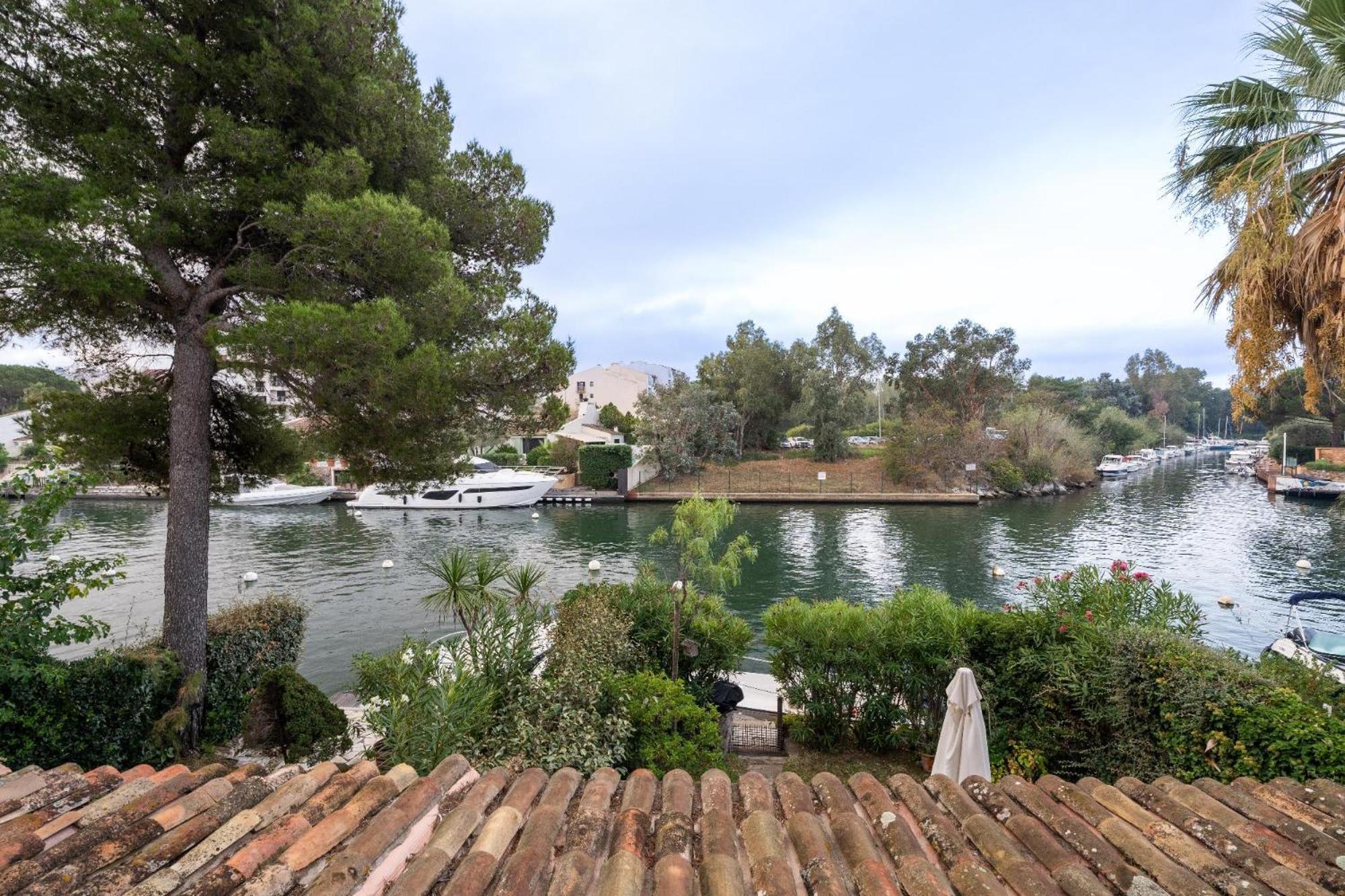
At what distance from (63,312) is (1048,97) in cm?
1449

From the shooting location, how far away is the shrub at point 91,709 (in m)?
4.74

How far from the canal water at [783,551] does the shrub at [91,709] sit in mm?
3729

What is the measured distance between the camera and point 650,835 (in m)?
1.87

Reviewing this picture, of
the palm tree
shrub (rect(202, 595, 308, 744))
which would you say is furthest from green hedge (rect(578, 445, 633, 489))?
the palm tree

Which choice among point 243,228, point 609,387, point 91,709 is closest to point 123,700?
point 91,709

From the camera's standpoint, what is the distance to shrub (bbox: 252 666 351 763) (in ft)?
19.6

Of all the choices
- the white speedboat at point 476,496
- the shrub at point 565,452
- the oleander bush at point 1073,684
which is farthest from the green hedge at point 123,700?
the shrub at point 565,452

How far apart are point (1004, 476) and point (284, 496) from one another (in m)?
35.6

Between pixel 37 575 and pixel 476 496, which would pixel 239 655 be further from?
pixel 476 496

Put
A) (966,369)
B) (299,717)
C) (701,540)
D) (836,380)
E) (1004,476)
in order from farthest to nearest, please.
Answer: (836,380) → (966,369) → (1004,476) → (701,540) → (299,717)

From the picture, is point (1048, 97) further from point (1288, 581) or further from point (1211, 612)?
point (1288, 581)

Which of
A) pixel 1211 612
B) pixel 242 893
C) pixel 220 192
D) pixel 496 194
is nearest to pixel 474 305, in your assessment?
pixel 496 194

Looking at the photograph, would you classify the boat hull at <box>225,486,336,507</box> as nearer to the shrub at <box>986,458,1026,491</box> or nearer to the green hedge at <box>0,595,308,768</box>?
the green hedge at <box>0,595,308,768</box>

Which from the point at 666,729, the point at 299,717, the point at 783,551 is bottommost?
the point at 783,551
